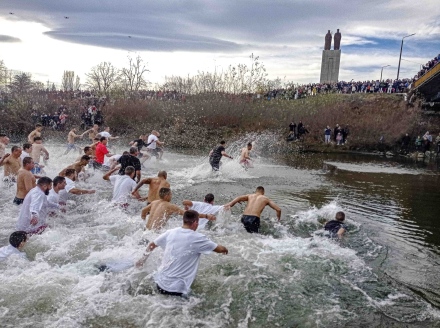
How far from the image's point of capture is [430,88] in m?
33.8

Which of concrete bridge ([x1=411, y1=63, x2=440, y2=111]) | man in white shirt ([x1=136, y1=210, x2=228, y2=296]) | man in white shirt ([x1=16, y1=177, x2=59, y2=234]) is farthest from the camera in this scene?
concrete bridge ([x1=411, y1=63, x2=440, y2=111])

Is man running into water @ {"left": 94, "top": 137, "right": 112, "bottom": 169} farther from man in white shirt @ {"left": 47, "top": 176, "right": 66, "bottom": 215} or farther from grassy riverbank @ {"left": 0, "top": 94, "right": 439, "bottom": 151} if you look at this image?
grassy riverbank @ {"left": 0, "top": 94, "right": 439, "bottom": 151}

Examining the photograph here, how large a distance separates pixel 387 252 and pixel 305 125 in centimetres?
2628

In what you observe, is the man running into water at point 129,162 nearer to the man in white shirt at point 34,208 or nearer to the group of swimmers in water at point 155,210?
the group of swimmers in water at point 155,210

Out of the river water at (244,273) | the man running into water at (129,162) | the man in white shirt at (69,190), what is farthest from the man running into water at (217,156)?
the man in white shirt at (69,190)

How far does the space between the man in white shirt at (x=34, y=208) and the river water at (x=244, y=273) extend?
260 mm

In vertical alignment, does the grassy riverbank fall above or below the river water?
above

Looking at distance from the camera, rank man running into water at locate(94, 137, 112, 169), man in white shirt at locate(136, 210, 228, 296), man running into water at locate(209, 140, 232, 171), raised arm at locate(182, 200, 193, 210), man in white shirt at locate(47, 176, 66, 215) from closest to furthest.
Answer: man in white shirt at locate(136, 210, 228, 296) → man in white shirt at locate(47, 176, 66, 215) → raised arm at locate(182, 200, 193, 210) → man running into water at locate(94, 137, 112, 169) → man running into water at locate(209, 140, 232, 171)

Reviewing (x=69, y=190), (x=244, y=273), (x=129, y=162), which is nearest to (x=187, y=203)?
(x=244, y=273)

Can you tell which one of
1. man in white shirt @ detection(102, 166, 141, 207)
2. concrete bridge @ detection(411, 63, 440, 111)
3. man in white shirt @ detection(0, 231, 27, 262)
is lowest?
man in white shirt @ detection(0, 231, 27, 262)

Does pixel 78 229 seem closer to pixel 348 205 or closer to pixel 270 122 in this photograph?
pixel 348 205

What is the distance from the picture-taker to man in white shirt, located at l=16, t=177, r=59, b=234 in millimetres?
7008

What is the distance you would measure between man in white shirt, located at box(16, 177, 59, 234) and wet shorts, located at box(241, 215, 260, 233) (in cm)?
414

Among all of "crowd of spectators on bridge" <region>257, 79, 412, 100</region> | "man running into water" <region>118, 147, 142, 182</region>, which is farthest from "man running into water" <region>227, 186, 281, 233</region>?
"crowd of spectators on bridge" <region>257, 79, 412, 100</region>
